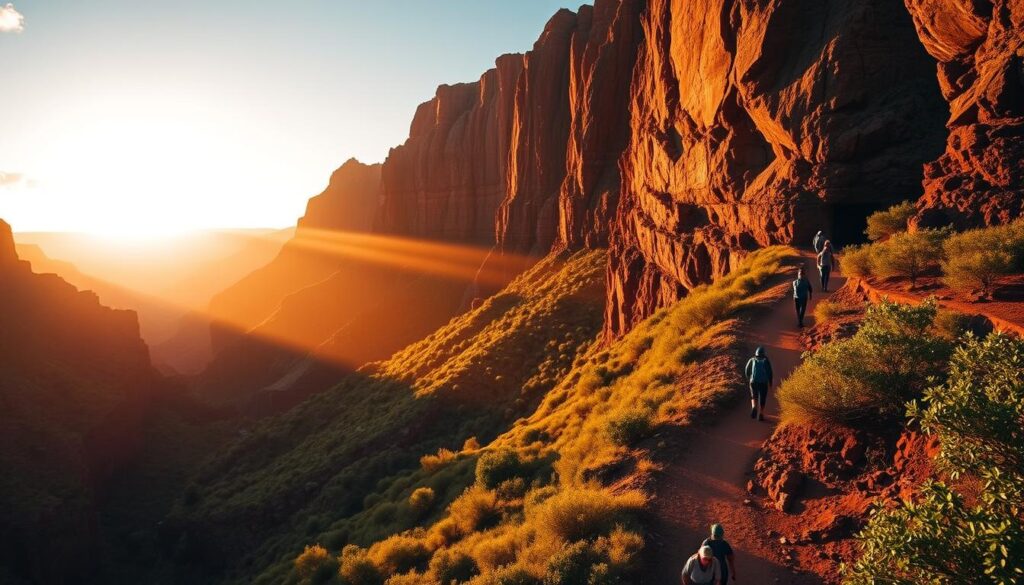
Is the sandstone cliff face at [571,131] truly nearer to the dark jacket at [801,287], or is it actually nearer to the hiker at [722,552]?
the dark jacket at [801,287]

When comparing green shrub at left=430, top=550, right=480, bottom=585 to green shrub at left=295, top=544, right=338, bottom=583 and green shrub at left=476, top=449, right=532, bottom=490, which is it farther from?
green shrub at left=295, top=544, right=338, bottom=583

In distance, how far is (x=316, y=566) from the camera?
703 inches

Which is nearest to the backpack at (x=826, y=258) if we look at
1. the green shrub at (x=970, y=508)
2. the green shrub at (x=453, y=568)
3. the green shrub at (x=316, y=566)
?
the green shrub at (x=970, y=508)

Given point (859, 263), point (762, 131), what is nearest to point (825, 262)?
point (859, 263)

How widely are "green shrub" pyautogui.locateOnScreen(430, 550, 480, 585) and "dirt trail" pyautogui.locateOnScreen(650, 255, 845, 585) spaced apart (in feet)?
12.4

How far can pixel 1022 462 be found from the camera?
5.30m

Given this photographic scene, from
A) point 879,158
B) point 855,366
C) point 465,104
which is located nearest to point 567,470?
point 855,366

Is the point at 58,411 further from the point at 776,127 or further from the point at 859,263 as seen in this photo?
the point at 859,263

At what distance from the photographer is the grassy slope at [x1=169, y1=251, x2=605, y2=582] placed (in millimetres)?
27953

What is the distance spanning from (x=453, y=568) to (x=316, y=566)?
31.2 ft

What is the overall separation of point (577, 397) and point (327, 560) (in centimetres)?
965

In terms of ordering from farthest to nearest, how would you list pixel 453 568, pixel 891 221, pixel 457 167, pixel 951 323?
pixel 457 167
pixel 891 221
pixel 453 568
pixel 951 323

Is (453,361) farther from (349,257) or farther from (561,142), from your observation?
(349,257)

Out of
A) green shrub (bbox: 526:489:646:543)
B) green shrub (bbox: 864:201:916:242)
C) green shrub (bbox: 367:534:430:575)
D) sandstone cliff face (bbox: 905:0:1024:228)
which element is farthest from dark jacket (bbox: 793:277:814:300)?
green shrub (bbox: 367:534:430:575)
